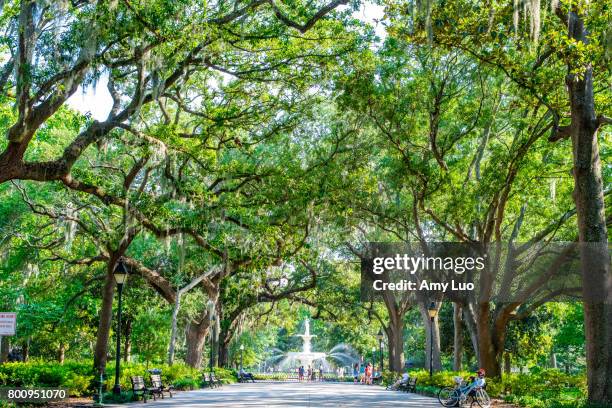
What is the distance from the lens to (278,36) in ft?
52.9

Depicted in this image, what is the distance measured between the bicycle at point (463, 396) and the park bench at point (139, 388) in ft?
27.5

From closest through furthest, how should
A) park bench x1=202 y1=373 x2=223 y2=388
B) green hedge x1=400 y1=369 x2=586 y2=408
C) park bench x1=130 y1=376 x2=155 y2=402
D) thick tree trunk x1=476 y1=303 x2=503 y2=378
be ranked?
green hedge x1=400 y1=369 x2=586 y2=408
park bench x1=130 y1=376 x2=155 y2=402
thick tree trunk x1=476 y1=303 x2=503 y2=378
park bench x1=202 y1=373 x2=223 y2=388

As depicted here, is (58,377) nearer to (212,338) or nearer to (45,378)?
(45,378)

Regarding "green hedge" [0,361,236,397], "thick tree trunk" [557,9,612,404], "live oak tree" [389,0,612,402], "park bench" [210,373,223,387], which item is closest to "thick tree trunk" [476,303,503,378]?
"live oak tree" [389,0,612,402]

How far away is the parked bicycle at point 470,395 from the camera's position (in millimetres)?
17188

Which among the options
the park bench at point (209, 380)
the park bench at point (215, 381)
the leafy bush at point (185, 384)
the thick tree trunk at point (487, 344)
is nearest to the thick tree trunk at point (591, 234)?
the thick tree trunk at point (487, 344)

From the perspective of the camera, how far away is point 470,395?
17391mm

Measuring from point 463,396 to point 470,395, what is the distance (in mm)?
455

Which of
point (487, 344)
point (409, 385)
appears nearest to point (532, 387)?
point (487, 344)

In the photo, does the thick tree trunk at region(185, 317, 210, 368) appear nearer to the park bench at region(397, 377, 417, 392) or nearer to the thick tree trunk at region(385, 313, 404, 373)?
the park bench at region(397, 377, 417, 392)

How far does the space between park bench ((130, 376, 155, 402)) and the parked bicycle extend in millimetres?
8386

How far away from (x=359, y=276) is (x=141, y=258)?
14539 millimetres

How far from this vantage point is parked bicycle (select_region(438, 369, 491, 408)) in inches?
677

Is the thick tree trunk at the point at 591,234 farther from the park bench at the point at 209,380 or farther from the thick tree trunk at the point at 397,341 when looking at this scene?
the thick tree trunk at the point at 397,341
